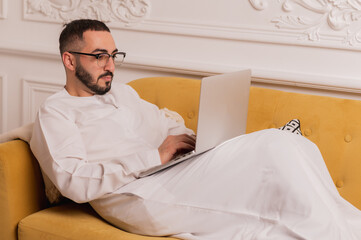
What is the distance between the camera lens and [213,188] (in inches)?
63.1

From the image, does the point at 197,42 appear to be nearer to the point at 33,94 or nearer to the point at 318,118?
the point at 318,118

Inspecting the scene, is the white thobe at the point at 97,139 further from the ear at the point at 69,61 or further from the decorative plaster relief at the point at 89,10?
the decorative plaster relief at the point at 89,10

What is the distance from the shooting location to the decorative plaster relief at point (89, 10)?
2.59m

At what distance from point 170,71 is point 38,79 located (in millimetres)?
809

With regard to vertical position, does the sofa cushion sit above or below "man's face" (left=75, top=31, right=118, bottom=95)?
below

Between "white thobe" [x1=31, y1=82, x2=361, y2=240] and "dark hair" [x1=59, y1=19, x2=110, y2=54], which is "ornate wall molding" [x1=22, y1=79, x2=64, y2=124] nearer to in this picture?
"dark hair" [x1=59, y1=19, x2=110, y2=54]

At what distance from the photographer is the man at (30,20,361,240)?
1492 mm

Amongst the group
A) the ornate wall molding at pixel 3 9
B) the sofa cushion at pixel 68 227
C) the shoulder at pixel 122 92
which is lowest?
the sofa cushion at pixel 68 227

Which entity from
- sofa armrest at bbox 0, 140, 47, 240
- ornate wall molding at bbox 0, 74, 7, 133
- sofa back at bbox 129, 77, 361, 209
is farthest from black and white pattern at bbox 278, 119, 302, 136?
ornate wall molding at bbox 0, 74, 7, 133

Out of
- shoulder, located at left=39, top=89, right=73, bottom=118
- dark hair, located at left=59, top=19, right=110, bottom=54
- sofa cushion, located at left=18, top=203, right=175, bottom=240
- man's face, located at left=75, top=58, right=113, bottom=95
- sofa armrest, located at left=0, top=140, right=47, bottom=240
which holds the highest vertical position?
dark hair, located at left=59, top=19, right=110, bottom=54

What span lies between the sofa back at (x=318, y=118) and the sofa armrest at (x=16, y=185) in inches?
30.4

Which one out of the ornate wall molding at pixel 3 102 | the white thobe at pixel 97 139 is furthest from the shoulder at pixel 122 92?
the ornate wall molding at pixel 3 102

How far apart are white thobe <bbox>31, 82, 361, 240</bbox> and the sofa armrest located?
7 cm

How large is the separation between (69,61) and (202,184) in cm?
76
